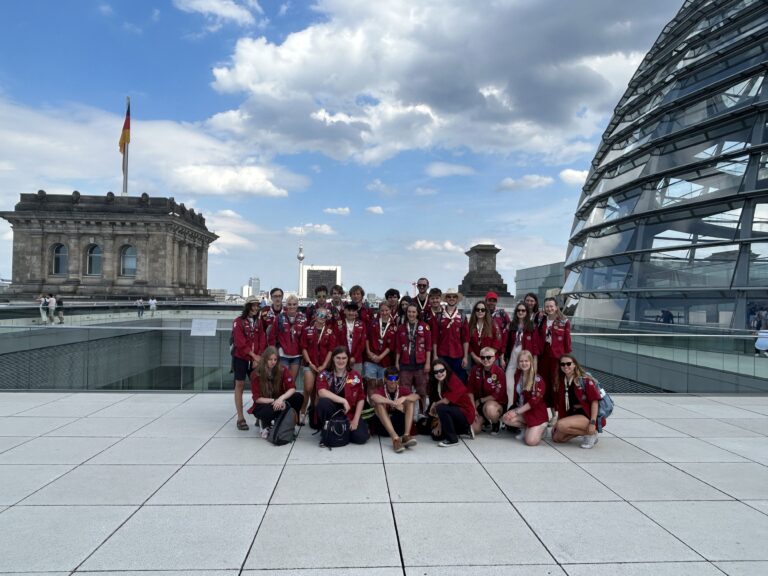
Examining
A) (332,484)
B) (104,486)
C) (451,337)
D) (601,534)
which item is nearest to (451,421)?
(451,337)

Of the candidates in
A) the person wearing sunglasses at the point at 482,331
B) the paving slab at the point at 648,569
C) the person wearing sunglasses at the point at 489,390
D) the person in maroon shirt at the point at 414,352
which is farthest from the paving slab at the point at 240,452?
the paving slab at the point at 648,569

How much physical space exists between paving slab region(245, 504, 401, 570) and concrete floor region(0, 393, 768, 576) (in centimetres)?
2

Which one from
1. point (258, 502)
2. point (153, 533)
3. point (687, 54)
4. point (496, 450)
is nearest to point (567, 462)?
point (496, 450)

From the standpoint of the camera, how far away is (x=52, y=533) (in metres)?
3.75

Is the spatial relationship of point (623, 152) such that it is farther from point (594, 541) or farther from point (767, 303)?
point (594, 541)

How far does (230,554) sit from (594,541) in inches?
111

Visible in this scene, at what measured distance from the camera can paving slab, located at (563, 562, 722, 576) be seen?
3.32m

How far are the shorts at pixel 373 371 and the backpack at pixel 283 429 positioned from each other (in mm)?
1392

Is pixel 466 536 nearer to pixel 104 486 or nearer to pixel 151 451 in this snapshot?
pixel 104 486

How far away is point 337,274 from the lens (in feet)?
361

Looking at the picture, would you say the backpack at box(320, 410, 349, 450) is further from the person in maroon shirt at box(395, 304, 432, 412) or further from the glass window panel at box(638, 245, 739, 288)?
the glass window panel at box(638, 245, 739, 288)

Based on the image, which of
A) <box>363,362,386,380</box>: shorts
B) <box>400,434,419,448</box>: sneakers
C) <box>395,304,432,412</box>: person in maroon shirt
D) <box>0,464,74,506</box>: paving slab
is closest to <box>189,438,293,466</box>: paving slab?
<box>0,464,74,506</box>: paving slab

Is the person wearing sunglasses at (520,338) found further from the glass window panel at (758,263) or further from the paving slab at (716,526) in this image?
the glass window panel at (758,263)

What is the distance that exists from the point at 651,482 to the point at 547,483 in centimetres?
116
